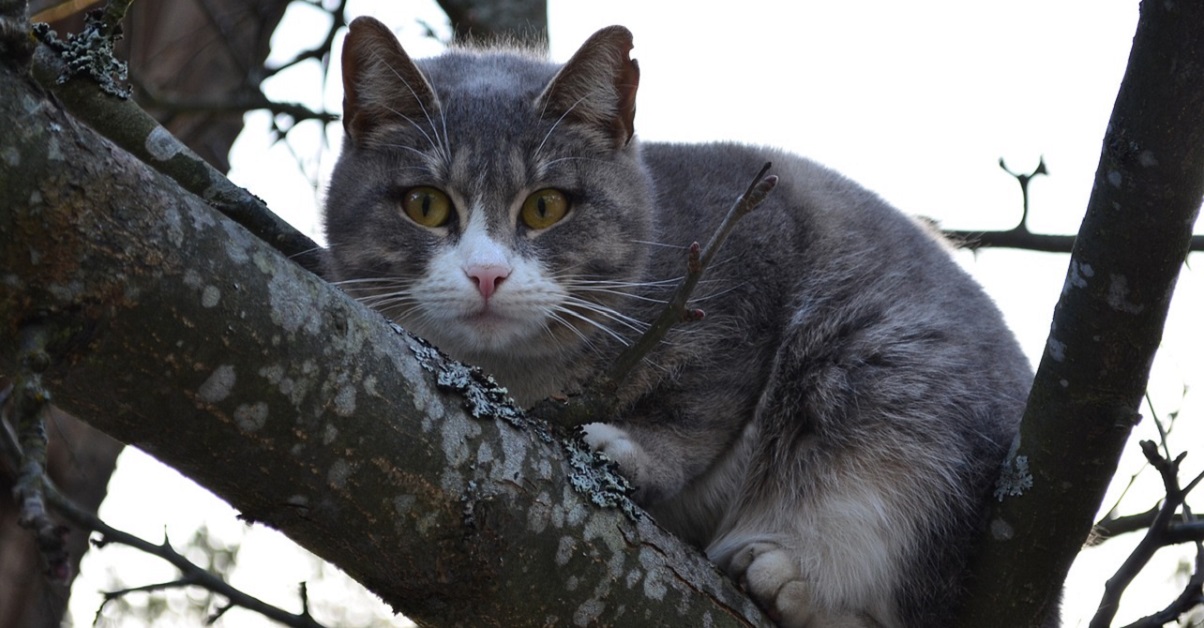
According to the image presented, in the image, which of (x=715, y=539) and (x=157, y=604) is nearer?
(x=715, y=539)

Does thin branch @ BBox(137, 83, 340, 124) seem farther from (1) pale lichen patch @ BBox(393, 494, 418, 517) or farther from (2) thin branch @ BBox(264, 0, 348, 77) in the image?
(1) pale lichen patch @ BBox(393, 494, 418, 517)

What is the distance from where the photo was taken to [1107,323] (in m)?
2.25

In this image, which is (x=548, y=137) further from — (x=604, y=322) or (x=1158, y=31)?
(x=1158, y=31)

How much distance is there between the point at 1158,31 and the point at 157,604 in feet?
17.1

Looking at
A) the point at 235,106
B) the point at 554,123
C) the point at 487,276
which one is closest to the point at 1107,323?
the point at 487,276

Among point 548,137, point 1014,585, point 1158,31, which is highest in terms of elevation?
point 548,137

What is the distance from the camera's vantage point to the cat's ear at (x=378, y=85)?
3.12 meters

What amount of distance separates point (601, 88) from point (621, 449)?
3.61 ft

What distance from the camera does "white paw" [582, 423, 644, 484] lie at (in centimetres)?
274

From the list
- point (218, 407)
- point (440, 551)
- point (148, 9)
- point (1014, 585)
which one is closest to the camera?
point (218, 407)

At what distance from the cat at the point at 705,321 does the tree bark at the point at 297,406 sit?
0.64m

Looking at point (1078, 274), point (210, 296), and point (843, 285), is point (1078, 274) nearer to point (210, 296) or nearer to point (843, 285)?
point (843, 285)

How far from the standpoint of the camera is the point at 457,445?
195 centimetres

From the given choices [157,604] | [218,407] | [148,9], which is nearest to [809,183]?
[218,407]
